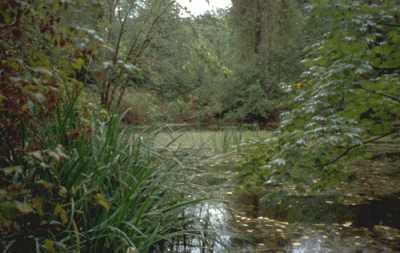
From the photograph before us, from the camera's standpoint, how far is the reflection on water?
13.3ft

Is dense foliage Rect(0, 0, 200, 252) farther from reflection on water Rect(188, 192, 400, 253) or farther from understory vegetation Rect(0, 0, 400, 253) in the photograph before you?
reflection on water Rect(188, 192, 400, 253)

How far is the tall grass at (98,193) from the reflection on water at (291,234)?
1.80ft

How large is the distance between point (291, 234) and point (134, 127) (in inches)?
68.3

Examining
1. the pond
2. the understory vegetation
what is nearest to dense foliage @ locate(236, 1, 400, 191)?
the understory vegetation

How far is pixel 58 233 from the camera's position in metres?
2.77

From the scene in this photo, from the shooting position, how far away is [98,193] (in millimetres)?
2578

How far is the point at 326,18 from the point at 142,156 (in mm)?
1862

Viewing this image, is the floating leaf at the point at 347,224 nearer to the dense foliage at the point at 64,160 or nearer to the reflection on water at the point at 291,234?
the reflection on water at the point at 291,234

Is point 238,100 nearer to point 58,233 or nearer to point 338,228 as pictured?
point 338,228

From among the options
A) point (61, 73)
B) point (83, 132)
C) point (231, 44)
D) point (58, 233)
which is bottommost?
point (58, 233)

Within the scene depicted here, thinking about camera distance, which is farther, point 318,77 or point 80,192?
point 318,77

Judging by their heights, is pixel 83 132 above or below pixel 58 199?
above

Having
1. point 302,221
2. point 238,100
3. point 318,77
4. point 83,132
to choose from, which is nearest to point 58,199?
point 83,132

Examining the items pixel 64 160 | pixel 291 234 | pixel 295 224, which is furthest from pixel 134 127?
pixel 295 224
